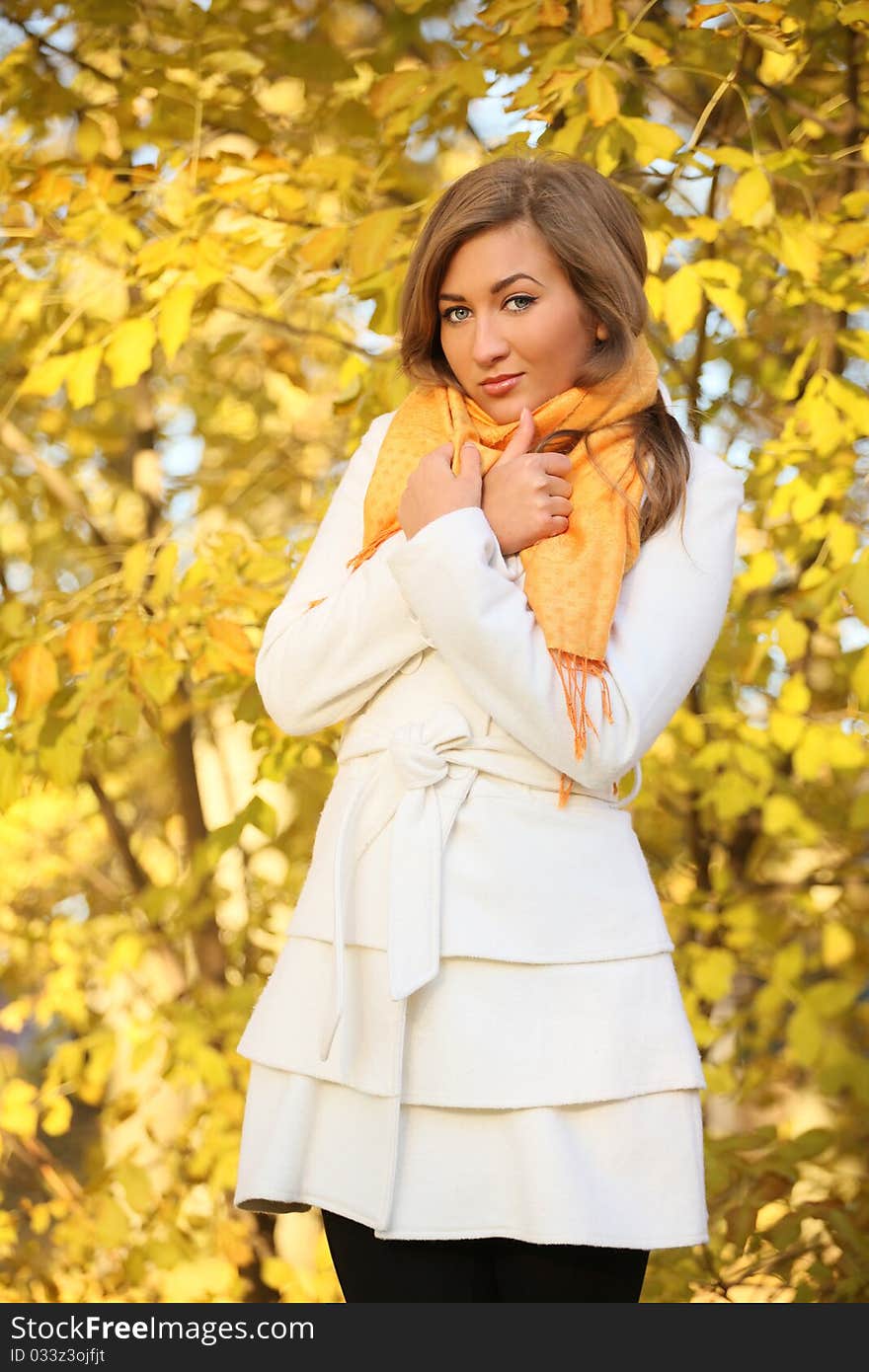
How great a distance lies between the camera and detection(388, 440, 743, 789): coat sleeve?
125 cm

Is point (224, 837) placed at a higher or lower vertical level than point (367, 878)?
lower

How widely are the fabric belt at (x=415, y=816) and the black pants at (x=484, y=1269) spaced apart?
0.19 metres

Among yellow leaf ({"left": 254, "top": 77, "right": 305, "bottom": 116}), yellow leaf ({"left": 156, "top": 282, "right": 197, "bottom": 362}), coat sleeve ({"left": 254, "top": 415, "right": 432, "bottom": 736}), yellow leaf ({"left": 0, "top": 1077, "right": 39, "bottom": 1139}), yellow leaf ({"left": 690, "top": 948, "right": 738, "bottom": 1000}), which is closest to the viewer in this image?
coat sleeve ({"left": 254, "top": 415, "right": 432, "bottom": 736})

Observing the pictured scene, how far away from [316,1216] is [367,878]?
2.31 metres

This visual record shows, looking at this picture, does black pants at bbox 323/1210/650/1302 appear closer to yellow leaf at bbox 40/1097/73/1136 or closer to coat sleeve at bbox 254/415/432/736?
coat sleeve at bbox 254/415/432/736

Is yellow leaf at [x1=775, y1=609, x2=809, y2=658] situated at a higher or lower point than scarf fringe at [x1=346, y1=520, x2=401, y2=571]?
lower

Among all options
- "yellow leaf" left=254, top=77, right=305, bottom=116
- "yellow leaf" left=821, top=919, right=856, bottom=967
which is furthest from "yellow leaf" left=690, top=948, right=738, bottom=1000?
"yellow leaf" left=254, top=77, right=305, bottom=116

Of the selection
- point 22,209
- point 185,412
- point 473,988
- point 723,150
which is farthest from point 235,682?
point 185,412

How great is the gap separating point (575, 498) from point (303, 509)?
2.13m

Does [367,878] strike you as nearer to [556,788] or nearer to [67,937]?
[556,788]

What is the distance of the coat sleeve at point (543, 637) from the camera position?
125 cm

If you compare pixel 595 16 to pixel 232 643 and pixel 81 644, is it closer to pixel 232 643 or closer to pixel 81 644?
pixel 232 643

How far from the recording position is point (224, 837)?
254 cm

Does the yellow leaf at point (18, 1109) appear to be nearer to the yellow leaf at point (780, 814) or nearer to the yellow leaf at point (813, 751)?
the yellow leaf at point (780, 814)
